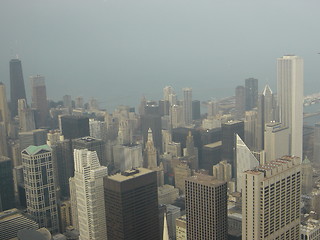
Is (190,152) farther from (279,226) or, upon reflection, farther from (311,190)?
(279,226)

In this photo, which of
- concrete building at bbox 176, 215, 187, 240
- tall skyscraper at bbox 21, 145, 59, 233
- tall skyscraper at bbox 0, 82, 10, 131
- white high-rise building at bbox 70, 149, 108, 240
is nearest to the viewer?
concrete building at bbox 176, 215, 187, 240

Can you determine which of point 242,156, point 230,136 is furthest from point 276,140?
point 230,136

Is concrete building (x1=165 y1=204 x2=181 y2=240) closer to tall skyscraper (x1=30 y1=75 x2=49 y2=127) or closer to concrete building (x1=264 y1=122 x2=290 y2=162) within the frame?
concrete building (x1=264 y1=122 x2=290 y2=162)

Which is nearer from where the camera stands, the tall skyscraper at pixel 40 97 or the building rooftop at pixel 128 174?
the building rooftop at pixel 128 174

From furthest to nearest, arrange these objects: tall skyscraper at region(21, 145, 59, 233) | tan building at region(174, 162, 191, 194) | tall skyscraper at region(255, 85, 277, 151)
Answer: tall skyscraper at region(255, 85, 277, 151)
tan building at region(174, 162, 191, 194)
tall skyscraper at region(21, 145, 59, 233)

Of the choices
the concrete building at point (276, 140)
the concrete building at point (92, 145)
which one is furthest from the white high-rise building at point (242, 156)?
the concrete building at point (92, 145)

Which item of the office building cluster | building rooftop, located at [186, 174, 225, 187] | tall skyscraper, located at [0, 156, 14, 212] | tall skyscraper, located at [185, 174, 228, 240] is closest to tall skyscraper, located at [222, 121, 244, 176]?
the office building cluster

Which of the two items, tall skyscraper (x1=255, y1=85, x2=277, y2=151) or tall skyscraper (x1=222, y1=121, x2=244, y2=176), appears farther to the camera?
tall skyscraper (x1=255, y1=85, x2=277, y2=151)

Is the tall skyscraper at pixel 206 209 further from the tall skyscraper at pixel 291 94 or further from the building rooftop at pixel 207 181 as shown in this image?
the tall skyscraper at pixel 291 94
